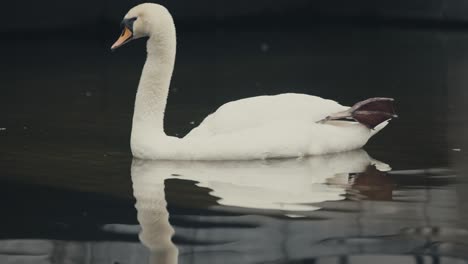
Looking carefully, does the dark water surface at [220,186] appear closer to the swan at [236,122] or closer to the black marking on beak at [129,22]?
the swan at [236,122]

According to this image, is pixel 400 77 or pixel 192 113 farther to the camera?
pixel 400 77

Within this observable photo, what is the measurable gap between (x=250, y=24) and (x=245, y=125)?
1726cm

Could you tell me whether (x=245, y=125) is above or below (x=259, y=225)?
above

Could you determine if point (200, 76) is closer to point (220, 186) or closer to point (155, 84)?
point (155, 84)

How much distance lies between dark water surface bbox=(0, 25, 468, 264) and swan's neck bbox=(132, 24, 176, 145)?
30 cm

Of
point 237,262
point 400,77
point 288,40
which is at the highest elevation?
point 288,40

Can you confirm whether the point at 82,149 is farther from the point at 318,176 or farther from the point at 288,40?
the point at 288,40

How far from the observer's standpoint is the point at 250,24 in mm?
25656

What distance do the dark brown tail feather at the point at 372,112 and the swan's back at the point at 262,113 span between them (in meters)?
0.15

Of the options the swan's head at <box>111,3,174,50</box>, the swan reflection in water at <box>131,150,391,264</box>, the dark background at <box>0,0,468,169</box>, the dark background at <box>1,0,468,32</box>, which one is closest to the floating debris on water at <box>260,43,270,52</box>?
the dark background at <box>0,0,468,169</box>

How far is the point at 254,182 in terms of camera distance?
25.9ft

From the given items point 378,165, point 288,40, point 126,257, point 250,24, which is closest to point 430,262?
point 126,257

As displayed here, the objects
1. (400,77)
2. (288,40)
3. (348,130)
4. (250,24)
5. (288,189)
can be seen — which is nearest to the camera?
(288,189)

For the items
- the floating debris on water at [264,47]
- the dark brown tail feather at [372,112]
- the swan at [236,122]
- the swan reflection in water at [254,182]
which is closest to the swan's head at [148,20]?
the swan at [236,122]
